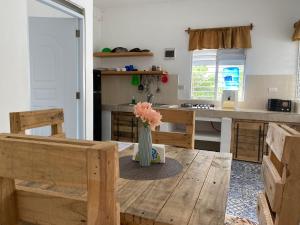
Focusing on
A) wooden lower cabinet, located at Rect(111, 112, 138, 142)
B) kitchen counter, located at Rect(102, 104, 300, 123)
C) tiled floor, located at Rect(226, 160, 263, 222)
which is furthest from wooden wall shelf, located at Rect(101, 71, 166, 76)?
tiled floor, located at Rect(226, 160, 263, 222)

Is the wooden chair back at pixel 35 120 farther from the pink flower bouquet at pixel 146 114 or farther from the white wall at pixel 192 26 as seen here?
the white wall at pixel 192 26

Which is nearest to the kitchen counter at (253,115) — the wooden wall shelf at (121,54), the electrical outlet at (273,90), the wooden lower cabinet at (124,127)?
the electrical outlet at (273,90)

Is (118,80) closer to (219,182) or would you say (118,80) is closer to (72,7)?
(72,7)

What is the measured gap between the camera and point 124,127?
14.5 ft

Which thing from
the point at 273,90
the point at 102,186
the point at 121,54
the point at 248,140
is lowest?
the point at 248,140

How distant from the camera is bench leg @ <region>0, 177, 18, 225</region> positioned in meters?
0.66

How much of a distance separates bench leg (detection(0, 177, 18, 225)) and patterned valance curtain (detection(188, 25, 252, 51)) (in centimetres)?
397

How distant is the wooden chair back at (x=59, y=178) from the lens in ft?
1.83

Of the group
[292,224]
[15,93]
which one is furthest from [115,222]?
[15,93]

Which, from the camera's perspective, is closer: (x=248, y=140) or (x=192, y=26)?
(x=248, y=140)

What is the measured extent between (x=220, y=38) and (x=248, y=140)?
172 cm

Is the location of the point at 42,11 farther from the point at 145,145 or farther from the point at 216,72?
the point at 216,72

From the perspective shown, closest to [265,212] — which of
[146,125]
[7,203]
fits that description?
[146,125]

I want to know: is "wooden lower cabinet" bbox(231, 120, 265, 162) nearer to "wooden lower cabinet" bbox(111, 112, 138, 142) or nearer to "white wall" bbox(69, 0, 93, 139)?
"wooden lower cabinet" bbox(111, 112, 138, 142)
